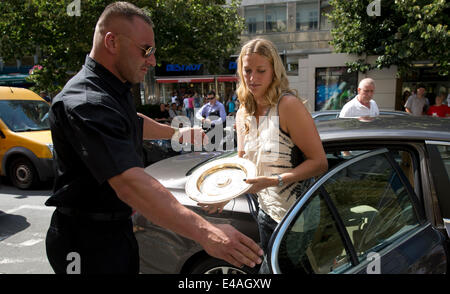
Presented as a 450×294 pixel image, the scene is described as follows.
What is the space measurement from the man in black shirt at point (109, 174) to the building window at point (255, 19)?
21.9m

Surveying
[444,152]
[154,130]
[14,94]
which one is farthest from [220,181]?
[14,94]

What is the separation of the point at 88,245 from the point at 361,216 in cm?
133

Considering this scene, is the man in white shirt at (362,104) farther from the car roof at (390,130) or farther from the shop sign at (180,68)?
the shop sign at (180,68)

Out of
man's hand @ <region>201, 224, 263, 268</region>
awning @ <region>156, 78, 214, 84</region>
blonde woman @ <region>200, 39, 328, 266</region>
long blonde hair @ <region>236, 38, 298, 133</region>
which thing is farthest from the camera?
awning @ <region>156, 78, 214, 84</region>

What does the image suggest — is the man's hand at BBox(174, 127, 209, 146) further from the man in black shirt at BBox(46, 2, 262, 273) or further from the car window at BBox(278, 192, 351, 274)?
the car window at BBox(278, 192, 351, 274)

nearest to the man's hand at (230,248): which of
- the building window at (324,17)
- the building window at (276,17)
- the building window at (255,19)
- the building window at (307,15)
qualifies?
the building window at (324,17)

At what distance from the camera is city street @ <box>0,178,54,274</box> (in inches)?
140

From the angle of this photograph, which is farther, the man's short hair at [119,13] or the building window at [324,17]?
the building window at [324,17]

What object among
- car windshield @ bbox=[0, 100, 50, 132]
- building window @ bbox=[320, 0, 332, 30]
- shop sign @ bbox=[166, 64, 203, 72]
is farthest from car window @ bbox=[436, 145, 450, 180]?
shop sign @ bbox=[166, 64, 203, 72]

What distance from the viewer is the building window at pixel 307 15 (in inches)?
827

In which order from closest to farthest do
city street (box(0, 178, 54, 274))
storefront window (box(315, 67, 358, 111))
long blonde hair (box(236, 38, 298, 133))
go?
long blonde hair (box(236, 38, 298, 133))
city street (box(0, 178, 54, 274))
storefront window (box(315, 67, 358, 111))
